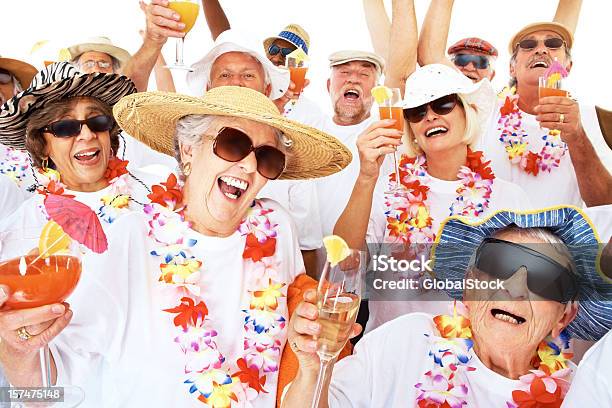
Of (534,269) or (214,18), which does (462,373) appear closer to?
(534,269)

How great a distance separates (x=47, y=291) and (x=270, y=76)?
195 cm

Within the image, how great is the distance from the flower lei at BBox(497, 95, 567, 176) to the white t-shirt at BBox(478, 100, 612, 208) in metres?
0.02

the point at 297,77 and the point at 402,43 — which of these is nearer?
the point at 402,43

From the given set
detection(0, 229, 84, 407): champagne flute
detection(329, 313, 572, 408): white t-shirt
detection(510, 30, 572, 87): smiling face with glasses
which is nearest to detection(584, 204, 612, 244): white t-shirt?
detection(329, 313, 572, 408): white t-shirt

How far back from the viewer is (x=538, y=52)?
3881 mm

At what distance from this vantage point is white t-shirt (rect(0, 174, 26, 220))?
2.91m

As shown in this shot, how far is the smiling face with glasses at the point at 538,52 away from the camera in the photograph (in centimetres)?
385

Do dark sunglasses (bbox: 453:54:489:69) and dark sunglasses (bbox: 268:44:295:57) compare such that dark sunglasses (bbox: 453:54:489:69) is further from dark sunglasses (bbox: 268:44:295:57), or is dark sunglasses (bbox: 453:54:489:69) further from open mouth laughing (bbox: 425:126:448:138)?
open mouth laughing (bbox: 425:126:448:138)

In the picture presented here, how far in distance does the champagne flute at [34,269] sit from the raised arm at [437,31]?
2.20 meters

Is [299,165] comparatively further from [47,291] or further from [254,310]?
[47,291]

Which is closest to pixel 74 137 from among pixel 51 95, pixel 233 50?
pixel 51 95

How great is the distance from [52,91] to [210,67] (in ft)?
2.95

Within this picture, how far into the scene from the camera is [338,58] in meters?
4.11

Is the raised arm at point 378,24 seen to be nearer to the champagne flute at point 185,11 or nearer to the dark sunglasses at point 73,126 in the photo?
the champagne flute at point 185,11
